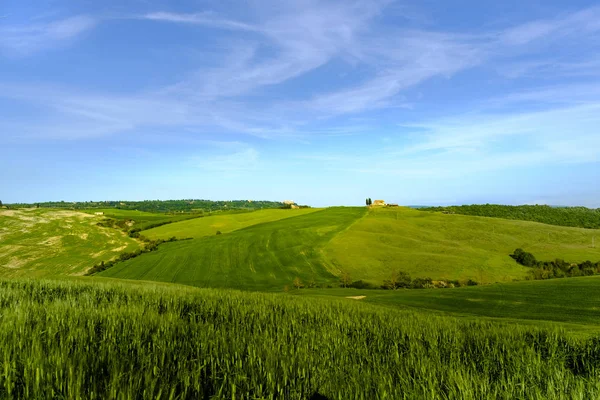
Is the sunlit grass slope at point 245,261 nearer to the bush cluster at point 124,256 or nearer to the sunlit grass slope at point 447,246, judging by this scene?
the bush cluster at point 124,256

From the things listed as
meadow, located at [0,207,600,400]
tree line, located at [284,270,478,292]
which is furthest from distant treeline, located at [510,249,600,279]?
tree line, located at [284,270,478,292]

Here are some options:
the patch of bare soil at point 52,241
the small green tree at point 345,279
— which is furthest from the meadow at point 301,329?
the patch of bare soil at point 52,241

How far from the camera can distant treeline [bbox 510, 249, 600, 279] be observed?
51.9 m

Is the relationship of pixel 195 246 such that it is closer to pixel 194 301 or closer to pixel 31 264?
pixel 31 264

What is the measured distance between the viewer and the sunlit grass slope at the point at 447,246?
53.7 metres

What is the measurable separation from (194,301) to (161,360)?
6725mm

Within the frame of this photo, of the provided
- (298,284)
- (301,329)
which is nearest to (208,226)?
(298,284)

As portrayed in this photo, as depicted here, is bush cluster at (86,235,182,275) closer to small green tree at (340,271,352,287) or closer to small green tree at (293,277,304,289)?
small green tree at (293,277,304,289)

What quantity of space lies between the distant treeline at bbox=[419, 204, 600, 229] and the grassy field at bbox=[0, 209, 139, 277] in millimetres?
100528

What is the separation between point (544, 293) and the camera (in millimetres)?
23000

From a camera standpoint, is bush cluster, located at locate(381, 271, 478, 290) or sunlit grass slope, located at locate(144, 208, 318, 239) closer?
bush cluster, located at locate(381, 271, 478, 290)

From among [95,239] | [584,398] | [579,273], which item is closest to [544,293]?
[584,398]

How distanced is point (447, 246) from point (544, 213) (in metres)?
73.5

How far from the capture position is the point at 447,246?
64.9 meters
